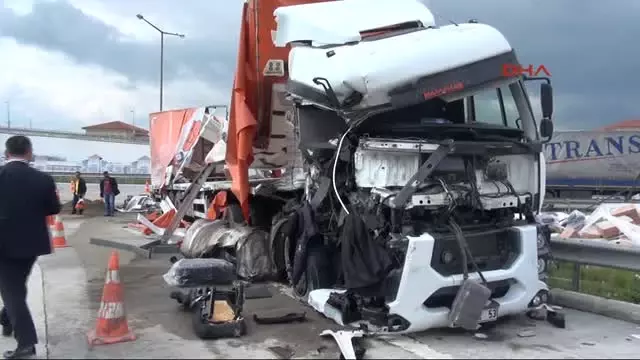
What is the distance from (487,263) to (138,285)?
4.71 metres

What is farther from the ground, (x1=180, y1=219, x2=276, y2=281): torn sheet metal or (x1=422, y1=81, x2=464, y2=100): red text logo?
(x1=422, y1=81, x2=464, y2=100): red text logo

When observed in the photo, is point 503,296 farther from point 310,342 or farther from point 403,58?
point 403,58

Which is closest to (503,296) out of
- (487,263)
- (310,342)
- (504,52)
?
(487,263)

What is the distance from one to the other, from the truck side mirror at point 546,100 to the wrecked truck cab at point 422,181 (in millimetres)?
154

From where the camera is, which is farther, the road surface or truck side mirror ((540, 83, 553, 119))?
truck side mirror ((540, 83, 553, 119))

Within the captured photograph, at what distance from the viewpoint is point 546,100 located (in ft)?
21.6

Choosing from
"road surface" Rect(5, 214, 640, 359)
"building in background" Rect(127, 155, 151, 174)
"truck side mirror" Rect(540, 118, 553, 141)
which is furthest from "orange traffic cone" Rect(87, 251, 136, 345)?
"building in background" Rect(127, 155, 151, 174)

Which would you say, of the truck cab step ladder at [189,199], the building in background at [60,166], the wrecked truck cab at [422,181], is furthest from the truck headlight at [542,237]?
the building in background at [60,166]

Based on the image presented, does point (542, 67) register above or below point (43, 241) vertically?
above

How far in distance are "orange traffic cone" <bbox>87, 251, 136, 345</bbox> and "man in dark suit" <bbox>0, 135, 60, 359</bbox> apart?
20.9 inches

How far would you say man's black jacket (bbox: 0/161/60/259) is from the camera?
16.8ft

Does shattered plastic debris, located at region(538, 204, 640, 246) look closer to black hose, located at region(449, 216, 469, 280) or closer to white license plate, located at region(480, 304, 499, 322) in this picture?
white license plate, located at region(480, 304, 499, 322)

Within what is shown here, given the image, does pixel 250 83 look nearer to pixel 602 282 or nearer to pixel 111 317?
pixel 111 317

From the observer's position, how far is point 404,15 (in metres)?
6.86
